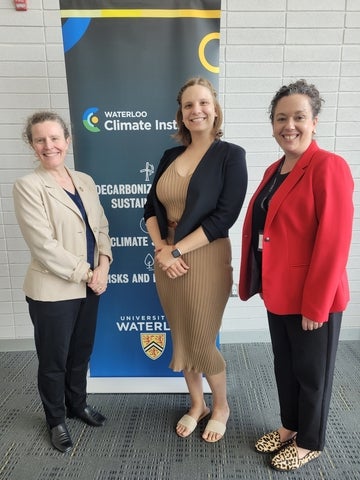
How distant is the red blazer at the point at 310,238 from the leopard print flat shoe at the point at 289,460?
29.4 inches

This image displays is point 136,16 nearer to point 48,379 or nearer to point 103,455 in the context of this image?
point 48,379

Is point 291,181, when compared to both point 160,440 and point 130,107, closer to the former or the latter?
point 130,107

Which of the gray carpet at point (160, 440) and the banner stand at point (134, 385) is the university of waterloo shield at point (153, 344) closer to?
the banner stand at point (134, 385)

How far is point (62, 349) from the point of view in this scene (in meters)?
1.88

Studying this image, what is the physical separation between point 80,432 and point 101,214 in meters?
1.23

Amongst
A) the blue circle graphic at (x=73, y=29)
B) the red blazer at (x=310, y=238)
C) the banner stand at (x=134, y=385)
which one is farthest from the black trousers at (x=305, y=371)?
the blue circle graphic at (x=73, y=29)

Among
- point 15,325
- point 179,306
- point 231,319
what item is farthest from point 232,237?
point 15,325

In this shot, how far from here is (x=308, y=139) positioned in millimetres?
1544

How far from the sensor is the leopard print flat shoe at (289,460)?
1804 mm

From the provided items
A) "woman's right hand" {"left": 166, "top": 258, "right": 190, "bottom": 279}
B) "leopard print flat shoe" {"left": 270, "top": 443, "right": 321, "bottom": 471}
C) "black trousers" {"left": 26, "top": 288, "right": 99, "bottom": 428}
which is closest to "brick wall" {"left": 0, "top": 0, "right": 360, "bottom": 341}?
"woman's right hand" {"left": 166, "top": 258, "right": 190, "bottom": 279}

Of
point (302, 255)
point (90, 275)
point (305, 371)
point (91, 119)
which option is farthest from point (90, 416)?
point (91, 119)

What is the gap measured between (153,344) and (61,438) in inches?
28.7

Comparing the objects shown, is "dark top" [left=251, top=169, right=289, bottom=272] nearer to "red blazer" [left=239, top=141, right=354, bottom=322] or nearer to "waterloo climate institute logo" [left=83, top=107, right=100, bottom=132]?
"red blazer" [left=239, top=141, right=354, bottom=322]

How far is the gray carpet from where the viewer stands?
5.98 ft
